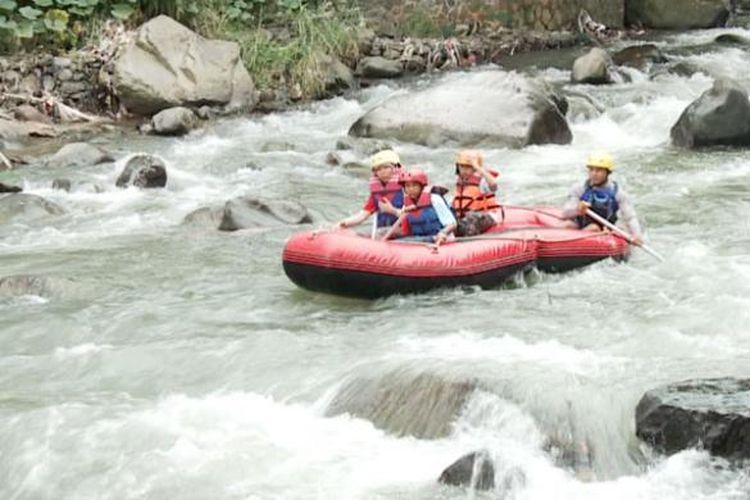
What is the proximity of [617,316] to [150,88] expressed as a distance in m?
8.23

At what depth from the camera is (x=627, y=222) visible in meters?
7.65

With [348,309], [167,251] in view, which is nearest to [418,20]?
[167,251]

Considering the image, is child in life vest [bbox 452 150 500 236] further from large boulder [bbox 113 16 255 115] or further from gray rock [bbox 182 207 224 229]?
large boulder [bbox 113 16 255 115]

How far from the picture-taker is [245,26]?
51.8 feet

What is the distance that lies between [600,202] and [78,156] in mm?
5919

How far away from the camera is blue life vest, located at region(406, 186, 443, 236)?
7.27 meters

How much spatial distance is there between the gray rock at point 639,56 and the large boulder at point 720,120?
13.6 ft

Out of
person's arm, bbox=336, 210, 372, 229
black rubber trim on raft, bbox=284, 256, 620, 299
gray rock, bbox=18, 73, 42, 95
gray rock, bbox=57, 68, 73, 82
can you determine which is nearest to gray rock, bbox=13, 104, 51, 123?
gray rock, bbox=18, 73, 42, 95

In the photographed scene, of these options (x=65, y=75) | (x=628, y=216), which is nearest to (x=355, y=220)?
(x=628, y=216)

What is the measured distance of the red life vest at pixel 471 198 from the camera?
781cm

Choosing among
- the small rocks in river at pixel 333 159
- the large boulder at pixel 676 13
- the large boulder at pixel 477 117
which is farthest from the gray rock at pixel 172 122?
the large boulder at pixel 676 13

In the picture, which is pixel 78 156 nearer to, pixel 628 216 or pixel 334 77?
pixel 334 77

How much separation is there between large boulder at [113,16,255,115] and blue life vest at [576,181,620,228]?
6992 millimetres

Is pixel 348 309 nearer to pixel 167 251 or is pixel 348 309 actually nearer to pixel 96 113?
pixel 167 251
